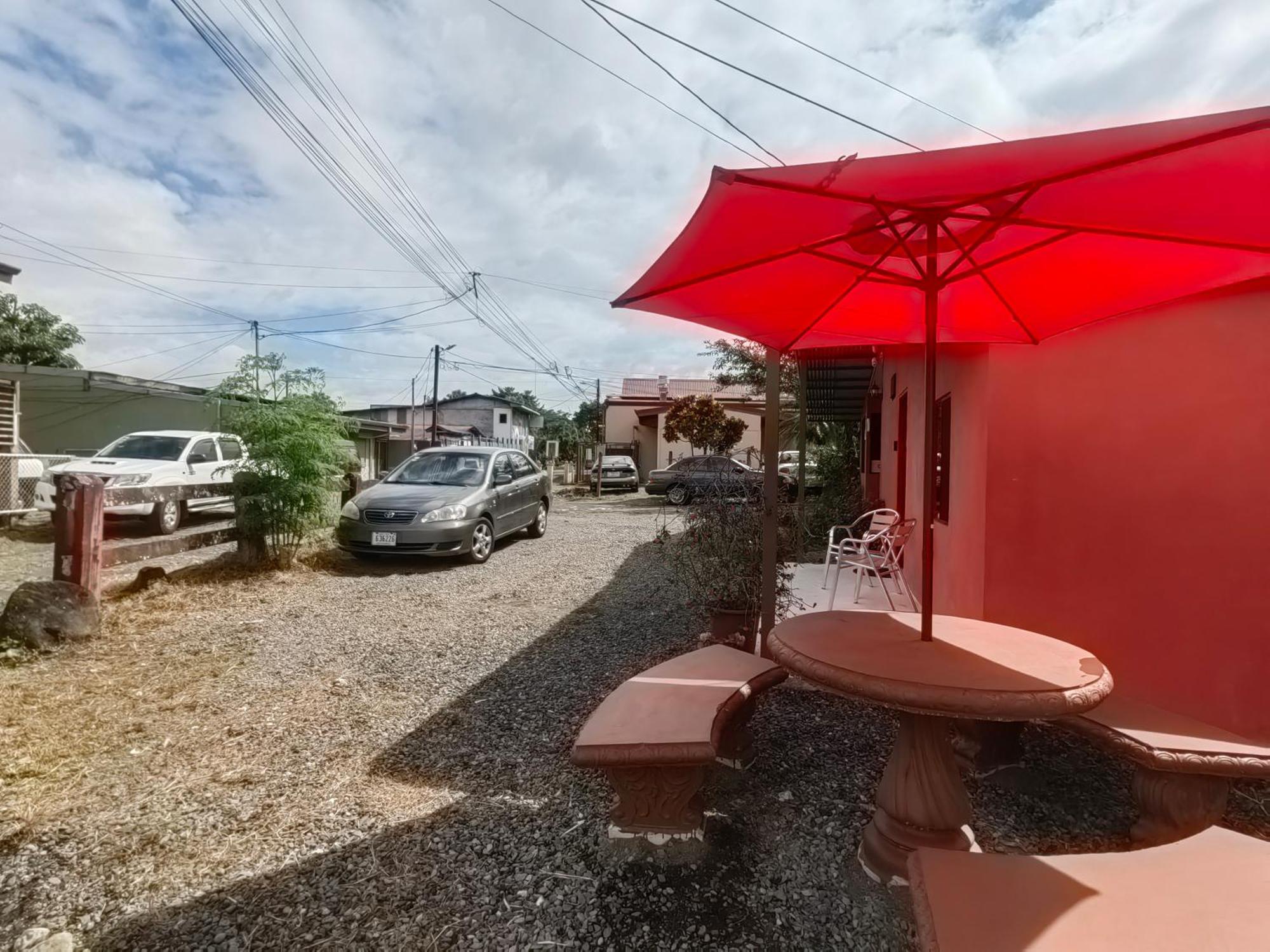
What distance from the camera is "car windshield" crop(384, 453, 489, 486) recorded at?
27.7 ft

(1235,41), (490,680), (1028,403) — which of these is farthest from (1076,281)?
(490,680)

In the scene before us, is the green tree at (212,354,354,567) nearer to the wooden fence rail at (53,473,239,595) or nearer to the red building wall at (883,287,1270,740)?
the wooden fence rail at (53,473,239,595)

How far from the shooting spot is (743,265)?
229 centimetres

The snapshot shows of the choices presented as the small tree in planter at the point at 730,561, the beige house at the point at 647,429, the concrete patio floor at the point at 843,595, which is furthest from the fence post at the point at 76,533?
the beige house at the point at 647,429

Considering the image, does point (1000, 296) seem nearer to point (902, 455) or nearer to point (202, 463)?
point (902, 455)

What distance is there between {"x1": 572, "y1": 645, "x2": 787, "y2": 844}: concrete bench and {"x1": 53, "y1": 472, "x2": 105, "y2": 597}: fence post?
452 centimetres

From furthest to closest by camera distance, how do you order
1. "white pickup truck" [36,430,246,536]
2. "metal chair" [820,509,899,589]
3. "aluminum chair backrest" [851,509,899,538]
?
"white pickup truck" [36,430,246,536] < "aluminum chair backrest" [851,509,899,538] < "metal chair" [820,509,899,589]

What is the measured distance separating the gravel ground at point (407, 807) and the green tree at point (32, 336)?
26.6 meters

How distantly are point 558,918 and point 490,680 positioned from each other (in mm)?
2213

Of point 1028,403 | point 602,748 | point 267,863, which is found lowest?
point 267,863

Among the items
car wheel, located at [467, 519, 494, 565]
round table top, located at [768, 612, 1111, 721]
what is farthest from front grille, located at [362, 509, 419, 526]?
round table top, located at [768, 612, 1111, 721]

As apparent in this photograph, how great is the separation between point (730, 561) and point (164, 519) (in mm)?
8708

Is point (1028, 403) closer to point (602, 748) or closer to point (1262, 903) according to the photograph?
point (1262, 903)

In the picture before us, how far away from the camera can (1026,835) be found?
7.77 ft
